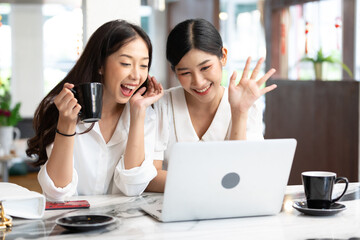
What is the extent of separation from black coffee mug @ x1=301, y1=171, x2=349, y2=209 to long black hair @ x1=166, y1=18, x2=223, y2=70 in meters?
0.71

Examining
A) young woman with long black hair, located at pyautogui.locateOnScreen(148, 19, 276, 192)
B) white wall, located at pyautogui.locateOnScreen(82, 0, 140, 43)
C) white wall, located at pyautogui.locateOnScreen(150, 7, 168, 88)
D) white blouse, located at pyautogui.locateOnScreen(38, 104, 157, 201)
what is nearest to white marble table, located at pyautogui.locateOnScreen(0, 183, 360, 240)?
white blouse, located at pyautogui.locateOnScreen(38, 104, 157, 201)

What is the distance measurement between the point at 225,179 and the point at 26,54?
714cm

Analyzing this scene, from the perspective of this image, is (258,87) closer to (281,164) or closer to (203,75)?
(203,75)

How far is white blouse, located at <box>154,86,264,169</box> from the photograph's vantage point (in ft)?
7.11

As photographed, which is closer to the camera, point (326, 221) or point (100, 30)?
point (326, 221)

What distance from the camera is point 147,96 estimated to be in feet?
6.67

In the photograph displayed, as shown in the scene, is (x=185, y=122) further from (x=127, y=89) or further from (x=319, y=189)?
(x=319, y=189)

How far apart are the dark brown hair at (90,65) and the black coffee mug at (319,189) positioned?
828mm

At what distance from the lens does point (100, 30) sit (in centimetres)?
197

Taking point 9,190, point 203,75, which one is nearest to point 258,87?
point 203,75

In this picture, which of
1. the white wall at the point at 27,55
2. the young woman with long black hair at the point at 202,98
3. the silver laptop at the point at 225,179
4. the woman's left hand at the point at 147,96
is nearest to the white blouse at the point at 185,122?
the young woman with long black hair at the point at 202,98

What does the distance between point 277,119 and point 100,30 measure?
302 cm

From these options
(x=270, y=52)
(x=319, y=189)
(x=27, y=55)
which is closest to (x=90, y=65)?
(x=319, y=189)

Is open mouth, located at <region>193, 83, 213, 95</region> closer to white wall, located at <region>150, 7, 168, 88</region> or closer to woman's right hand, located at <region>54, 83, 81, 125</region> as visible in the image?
woman's right hand, located at <region>54, 83, 81, 125</region>
